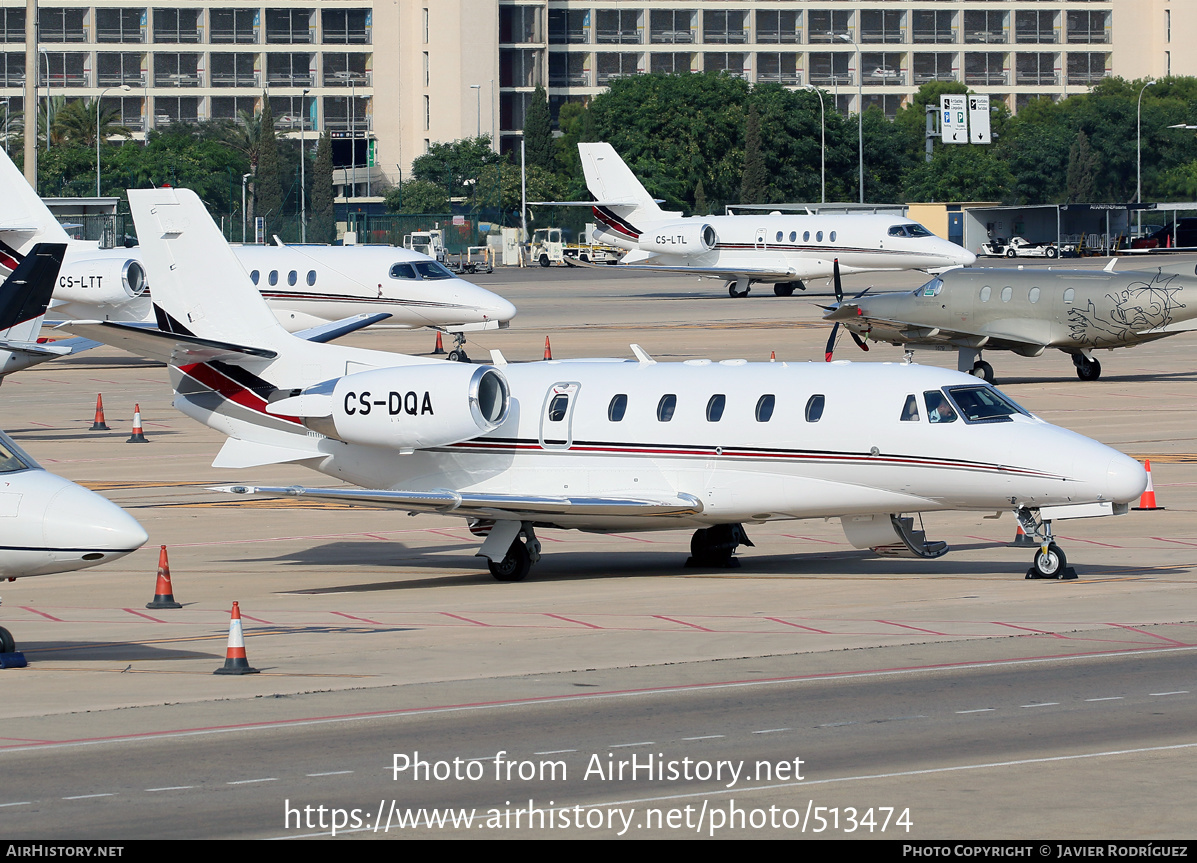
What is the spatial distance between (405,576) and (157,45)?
494 feet

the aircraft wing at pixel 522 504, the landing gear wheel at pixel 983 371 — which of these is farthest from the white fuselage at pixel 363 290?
the aircraft wing at pixel 522 504

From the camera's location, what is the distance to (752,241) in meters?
80.6

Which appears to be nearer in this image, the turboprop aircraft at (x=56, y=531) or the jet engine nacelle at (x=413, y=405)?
the turboprop aircraft at (x=56, y=531)

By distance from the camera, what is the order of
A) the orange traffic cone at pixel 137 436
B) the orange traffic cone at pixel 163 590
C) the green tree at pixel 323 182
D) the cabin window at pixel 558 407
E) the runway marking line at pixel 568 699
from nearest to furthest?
the runway marking line at pixel 568 699
the orange traffic cone at pixel 163 590
the cabin window at pixel 558 407
the orange traffic cone at pixel 137 436
the green tree at pixel 323 182

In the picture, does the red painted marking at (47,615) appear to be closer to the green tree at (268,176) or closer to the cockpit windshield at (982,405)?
the cockpit windshield at (982,405)

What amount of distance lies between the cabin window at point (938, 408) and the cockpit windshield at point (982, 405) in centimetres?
11

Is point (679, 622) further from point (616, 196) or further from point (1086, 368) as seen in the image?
point (616, 196)

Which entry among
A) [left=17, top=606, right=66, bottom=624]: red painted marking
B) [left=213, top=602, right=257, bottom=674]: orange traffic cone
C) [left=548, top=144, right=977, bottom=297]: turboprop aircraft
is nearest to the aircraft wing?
[left=17, top=606, right=66, bottom=624]: red painted marking

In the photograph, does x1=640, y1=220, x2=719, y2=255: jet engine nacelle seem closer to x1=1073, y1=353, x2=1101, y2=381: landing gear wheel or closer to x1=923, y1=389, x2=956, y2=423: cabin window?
x1=1073, y1=353, x2=1101, y2=381: landing gear wheel

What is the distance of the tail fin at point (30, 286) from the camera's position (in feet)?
82.2

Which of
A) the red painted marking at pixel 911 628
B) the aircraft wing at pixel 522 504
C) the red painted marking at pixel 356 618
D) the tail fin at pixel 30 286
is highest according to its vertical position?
the tail fin at pixel 30 286

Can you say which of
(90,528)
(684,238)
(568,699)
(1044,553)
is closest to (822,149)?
(684,238)

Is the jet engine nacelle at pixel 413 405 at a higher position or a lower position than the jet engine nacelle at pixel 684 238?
lower

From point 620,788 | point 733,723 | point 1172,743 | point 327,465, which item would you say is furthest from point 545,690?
point 327,465
